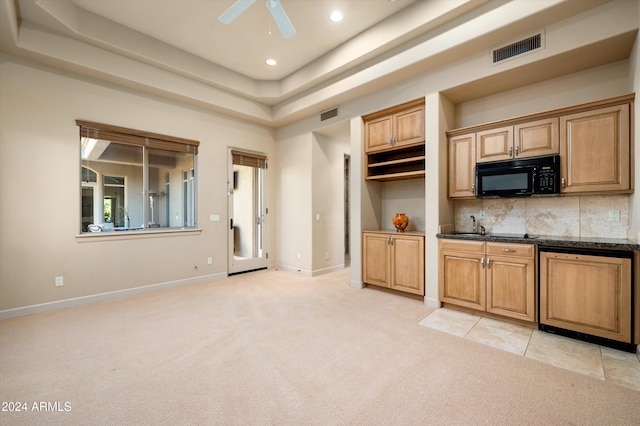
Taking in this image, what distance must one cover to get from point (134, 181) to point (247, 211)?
6.57 ft

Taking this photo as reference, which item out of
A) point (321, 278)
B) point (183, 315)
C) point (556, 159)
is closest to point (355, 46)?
point (556, 159)

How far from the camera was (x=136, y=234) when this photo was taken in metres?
4.27

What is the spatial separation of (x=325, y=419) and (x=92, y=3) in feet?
15.7

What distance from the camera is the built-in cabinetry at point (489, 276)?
9.67 feet

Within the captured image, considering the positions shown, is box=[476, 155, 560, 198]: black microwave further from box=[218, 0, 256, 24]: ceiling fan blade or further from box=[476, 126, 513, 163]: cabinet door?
box=[218, 0, 256, 24]: ceiling fan blade

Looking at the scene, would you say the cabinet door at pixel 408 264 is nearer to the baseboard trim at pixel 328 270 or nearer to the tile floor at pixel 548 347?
the tile floor at pixel 548 347

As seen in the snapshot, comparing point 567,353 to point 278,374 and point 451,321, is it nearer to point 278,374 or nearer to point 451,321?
point 451,321

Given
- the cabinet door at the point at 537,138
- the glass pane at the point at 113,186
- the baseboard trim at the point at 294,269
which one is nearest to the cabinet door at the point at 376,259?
the baseboard trim at the point at 294,269

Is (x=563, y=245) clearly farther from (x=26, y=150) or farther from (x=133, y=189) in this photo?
(x=26, y=150)

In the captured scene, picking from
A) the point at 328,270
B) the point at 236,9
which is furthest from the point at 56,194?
the point at 328,270

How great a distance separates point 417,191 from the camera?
454 cm

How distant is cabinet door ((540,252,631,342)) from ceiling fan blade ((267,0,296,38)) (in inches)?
135

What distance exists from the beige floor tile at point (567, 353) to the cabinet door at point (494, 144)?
6.40ft

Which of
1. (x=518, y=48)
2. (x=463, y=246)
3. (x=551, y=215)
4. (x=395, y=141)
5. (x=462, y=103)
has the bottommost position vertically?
A: (x=463, y=246)
